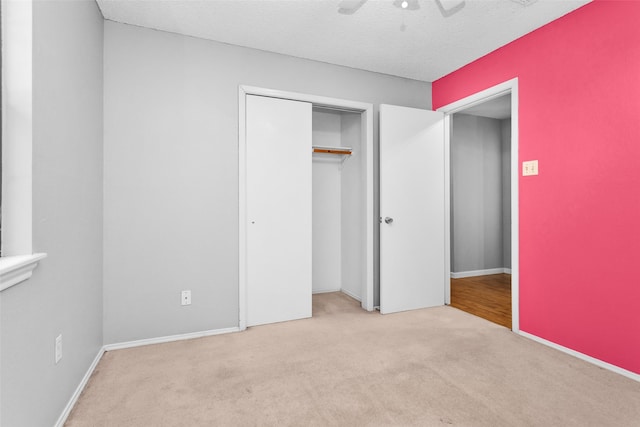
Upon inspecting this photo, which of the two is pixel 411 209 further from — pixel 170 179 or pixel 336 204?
pixel 170 179

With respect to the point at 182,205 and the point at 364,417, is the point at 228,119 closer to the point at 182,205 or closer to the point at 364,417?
the point at 182,205

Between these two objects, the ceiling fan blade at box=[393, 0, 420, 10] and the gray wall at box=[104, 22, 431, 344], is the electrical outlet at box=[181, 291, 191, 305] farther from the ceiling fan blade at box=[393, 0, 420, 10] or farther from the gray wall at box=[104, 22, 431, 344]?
the ceiling fan blade at box=[393, 0, 420, 10]

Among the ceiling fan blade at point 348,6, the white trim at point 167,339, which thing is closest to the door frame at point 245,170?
the white trim at point 167,339

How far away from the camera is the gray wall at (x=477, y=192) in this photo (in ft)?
15.9

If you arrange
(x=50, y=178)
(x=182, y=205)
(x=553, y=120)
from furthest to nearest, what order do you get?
(x=182, y=205), (x=553, y=120), (x=50, y=178)

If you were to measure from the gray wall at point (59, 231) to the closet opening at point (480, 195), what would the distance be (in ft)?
14.2

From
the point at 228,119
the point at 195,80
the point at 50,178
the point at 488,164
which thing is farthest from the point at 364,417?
the point at 488,164

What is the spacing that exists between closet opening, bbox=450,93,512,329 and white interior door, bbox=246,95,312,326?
267cm

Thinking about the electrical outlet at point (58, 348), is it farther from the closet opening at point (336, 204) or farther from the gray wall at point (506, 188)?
the gray wall at point (506, 188)

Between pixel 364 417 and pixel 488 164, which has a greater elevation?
pixel 488 164

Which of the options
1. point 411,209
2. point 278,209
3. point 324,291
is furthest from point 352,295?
point 278,209

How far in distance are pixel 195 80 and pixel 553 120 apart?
9.51 ft

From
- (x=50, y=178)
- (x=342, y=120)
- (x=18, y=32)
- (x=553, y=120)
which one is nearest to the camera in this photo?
(x=18, y=32)

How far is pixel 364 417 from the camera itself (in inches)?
62.2
